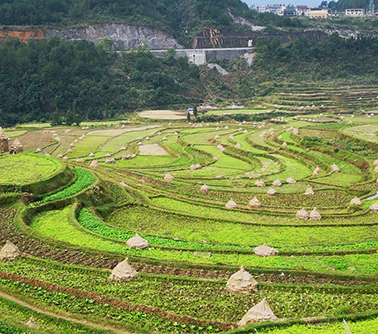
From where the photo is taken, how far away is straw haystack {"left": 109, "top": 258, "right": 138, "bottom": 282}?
1756cm

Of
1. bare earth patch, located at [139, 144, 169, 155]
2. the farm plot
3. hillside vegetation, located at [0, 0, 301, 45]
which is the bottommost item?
bare earth patch, located at [139, 144, 169, 155]

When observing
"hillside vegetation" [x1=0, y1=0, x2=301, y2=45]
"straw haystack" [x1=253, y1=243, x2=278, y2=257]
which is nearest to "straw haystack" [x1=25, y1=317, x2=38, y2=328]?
"straw haystack" [x1=253, y1=243, x2=278, y2=257]

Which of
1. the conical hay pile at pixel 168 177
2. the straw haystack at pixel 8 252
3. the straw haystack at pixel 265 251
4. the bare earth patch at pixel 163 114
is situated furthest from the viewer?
the bare earth patch at pixel 163 114

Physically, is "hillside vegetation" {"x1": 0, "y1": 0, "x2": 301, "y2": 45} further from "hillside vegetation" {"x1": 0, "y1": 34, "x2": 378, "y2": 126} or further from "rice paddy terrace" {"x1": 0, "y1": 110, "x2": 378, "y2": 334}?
"rice paddy terrace" {"x1": 0, "y1": 110, "x2": 378, "y2": 334}

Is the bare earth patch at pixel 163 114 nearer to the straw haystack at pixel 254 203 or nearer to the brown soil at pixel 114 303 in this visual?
the straw haystack at pixel 254 203

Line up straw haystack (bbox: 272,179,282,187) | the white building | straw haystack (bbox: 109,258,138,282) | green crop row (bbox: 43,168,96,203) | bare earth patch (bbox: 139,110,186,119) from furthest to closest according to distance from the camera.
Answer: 1. the white building
2. bare earth patch (bbox: 139,110,186,119)
3. straw haystack (bbox: 272,179,282,187)
4. green crop row (bbox: 43,168,96,203)
5. straw haystack (bbox: 109,258,138,282)

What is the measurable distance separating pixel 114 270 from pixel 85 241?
164 inches

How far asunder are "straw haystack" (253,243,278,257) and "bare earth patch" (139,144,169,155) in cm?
2681

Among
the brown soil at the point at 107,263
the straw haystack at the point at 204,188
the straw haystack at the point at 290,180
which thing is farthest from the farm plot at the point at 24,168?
the straw haystack at the point at 290,180

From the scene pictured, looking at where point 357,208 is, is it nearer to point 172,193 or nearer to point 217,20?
point 172,193

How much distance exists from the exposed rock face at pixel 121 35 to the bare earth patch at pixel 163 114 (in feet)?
81.3

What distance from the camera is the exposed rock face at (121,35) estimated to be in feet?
291

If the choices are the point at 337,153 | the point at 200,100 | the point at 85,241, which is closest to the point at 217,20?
the point at 200,100

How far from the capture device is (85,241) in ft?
70.7
